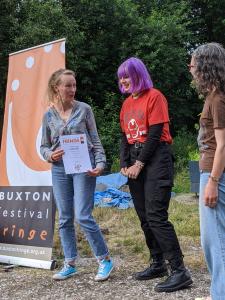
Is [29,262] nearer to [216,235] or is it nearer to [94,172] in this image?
[94,172]

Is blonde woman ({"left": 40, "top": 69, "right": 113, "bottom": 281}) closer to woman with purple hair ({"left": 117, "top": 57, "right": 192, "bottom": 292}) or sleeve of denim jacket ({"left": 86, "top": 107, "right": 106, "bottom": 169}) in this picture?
sleeve of denim jacket ({"left": 86, "top": 107, "right": 106, "bottom": 169})

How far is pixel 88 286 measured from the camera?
13.9 ft

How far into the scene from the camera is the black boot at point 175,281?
3.96m

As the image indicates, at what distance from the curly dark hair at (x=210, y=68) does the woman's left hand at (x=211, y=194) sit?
1.87 ft

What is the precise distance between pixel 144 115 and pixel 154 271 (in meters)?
1.37

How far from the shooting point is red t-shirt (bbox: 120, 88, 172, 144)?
4004 millimetres

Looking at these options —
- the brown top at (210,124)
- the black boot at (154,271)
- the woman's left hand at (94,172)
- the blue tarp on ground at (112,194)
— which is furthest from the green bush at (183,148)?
the brown top at (210,124)

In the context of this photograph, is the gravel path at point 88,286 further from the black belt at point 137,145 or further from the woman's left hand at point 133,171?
the black belt at point 137,145

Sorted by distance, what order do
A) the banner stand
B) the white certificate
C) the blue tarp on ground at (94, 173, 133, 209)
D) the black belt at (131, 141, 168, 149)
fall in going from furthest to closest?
the blue tarp on ground at (94, 173, 133, 209)
the banner stand
the white certificate
the black belt at (131, 141, 168, 149)

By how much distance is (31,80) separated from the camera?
5.18 metres

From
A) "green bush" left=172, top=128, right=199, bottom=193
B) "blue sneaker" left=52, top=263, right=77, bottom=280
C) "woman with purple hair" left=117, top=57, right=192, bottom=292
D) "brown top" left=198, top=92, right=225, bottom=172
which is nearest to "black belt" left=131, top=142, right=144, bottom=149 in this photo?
"woman with purple hair" left=117, top=57, right=192, bottom=292

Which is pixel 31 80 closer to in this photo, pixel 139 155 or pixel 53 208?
pixel 53 208

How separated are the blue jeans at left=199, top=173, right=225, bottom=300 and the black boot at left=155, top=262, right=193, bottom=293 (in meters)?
0.86

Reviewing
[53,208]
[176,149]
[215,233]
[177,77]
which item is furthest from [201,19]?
[215,233]
